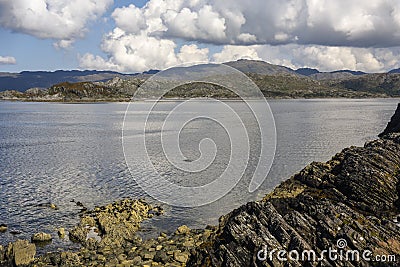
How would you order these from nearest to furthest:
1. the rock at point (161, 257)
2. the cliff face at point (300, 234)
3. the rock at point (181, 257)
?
the cliff face at point (300, 234)
the rock at point (181, 257)
the rock at point (161, 257)

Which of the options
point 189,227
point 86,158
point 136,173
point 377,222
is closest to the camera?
point 377,222

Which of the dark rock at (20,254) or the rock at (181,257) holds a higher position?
the rock at (181,257)

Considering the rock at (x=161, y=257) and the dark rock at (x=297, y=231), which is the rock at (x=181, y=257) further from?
the dark rock at (x=297, y=231)

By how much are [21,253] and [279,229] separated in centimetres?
1767

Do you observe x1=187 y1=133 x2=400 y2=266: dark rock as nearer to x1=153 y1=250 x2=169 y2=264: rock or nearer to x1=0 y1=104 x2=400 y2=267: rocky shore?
x1=0 y1=104 x2=400 y2=267: rocky shore

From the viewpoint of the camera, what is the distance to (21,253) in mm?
25969

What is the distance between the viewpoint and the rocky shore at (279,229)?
60.9ft

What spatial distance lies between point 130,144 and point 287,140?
106 feet

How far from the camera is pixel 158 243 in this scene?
93.2ft

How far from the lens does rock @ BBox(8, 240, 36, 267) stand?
25.6m

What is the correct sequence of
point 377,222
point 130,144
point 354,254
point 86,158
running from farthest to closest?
point 130,144 → point 86,158 → point 377,222 → point 354,254


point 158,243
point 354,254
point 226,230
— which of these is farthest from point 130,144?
point 354,254

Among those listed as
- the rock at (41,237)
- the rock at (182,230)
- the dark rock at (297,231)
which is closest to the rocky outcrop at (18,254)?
the rock at (41,237)

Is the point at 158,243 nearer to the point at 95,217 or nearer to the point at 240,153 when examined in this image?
the point at 95,217
